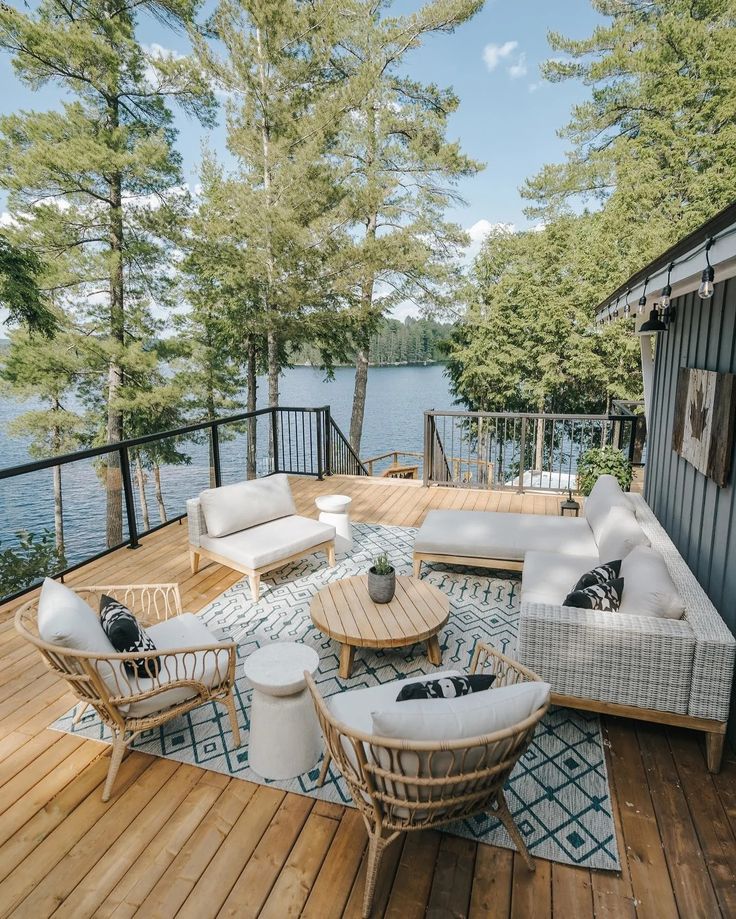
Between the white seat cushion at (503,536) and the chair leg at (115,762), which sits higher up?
the white seat cushion at (503,536)

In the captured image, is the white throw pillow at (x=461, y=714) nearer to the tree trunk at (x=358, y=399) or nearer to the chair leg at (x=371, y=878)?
the chair leg at (x=371, y=878)

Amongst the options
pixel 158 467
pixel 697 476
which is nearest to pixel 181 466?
pixel 158 467

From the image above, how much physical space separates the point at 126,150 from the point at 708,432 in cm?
1222

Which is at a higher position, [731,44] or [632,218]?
[731,44]

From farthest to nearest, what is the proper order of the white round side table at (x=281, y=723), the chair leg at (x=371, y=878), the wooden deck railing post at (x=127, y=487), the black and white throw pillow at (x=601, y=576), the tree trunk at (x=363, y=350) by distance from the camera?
the tree trunk at (x=363, y=350) < the wooden deck railing post at (x=127, y=487) < the black and white throw pillow at (x=601, y=576) < the white round side table at (x=281, y=723) < the chair leg at (x=371, y=878)

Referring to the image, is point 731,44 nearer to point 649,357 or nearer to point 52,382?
point 649,357

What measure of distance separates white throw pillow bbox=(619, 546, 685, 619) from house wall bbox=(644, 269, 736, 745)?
0.30 metres

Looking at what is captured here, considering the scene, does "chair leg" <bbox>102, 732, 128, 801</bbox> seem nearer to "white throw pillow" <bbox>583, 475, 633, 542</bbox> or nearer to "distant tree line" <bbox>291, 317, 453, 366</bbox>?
"white throw pillow" <bbox>583, 475, 633, 542</bbox>

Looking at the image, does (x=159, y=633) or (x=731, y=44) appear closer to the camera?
(x=159, y=633)

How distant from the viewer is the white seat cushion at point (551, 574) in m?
3.22

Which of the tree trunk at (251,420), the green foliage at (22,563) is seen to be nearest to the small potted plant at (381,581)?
the green foliage at (22,563)

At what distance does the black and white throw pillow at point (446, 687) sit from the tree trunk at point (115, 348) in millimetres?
10879

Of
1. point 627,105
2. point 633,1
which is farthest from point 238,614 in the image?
point 633,1

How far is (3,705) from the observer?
2881 mm
